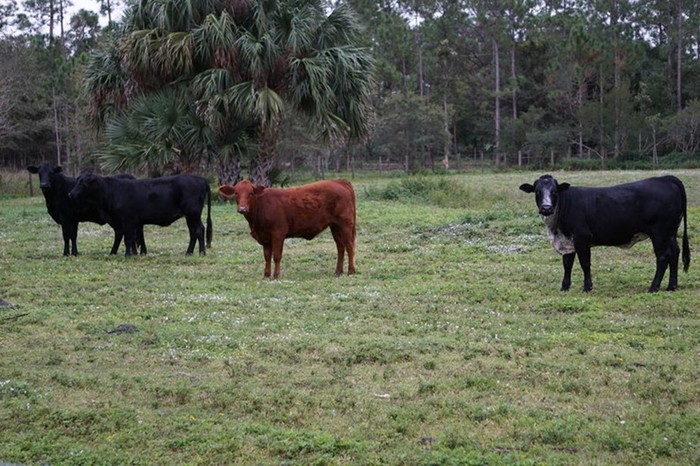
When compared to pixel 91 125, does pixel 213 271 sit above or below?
below

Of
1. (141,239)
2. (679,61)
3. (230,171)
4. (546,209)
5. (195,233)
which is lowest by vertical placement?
(141,239)

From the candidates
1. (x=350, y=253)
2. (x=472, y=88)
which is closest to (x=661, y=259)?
(x=350, y=253)

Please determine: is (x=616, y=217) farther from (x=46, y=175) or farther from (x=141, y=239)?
(x=46, y=175)

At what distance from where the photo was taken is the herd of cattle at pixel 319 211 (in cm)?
1102

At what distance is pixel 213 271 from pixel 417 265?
11.3 feet

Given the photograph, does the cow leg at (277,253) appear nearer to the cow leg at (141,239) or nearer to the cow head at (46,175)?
the cow leg at (141,239)

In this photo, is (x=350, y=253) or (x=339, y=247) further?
(x=339, y=247)

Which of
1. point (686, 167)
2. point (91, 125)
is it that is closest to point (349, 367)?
point (91, 125)

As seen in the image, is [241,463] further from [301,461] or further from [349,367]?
[349,367]

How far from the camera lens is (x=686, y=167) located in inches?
1907

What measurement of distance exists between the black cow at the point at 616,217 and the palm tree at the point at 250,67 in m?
14.4

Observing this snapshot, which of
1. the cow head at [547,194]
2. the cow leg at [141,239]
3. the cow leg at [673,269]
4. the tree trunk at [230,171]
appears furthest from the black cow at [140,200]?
the tree trunk at [230,171]

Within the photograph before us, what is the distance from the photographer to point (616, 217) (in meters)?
11.1

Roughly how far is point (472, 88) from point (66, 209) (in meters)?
52.7
